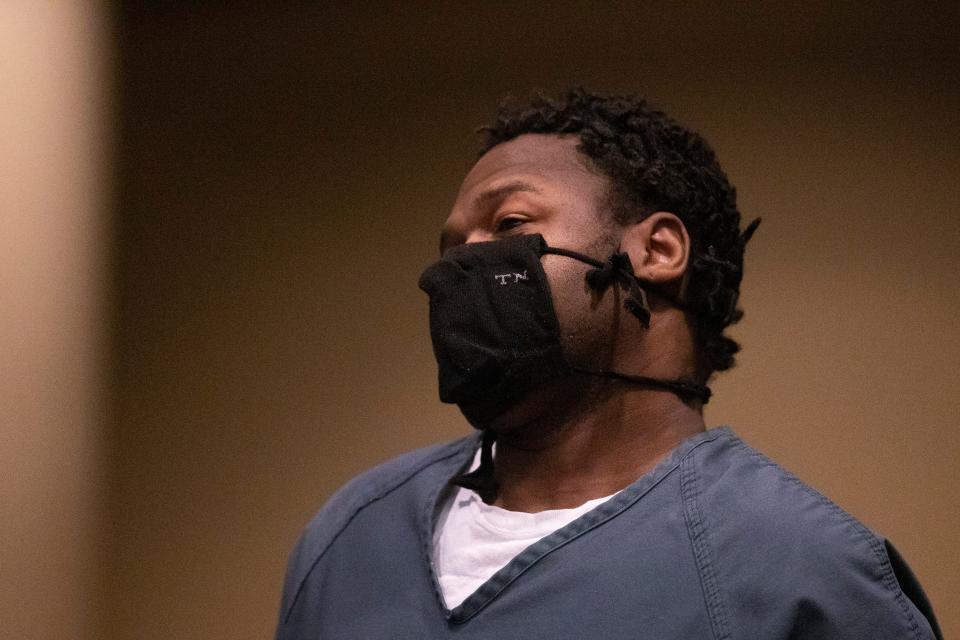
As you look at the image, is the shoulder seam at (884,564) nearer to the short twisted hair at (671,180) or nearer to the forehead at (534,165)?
the short twisted hair at (671,180)

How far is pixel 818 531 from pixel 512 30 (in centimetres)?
130

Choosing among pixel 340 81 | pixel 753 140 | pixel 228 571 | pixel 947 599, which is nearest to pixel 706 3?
pixel 753 140

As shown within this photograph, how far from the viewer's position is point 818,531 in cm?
108

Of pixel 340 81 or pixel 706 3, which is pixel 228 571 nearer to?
pixel 340 81

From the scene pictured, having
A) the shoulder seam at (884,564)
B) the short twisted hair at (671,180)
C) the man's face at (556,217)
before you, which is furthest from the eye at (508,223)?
the shoulder seam at (884,564)

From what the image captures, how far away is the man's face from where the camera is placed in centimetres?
125

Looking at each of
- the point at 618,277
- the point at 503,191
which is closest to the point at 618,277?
the point at 618,277

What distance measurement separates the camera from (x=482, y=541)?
4.14 feet

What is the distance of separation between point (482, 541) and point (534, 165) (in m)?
0.52

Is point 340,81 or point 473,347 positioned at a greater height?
point 340,81

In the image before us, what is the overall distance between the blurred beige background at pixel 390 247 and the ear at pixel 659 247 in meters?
0.58

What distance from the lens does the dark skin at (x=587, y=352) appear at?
1.26 meters

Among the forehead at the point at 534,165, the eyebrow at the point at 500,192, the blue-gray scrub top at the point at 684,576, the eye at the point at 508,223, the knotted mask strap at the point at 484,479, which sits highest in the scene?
the forehead at the point at 534,165

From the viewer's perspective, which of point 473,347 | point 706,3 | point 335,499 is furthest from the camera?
point 706,3
